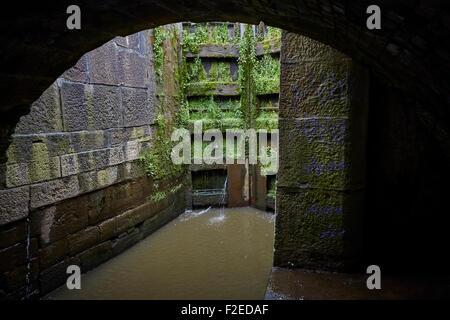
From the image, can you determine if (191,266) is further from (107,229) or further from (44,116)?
(44,116)

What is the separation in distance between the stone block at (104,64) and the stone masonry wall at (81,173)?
0.01m

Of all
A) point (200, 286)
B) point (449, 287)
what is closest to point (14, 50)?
point (200, 286)

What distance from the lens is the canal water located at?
385 centimetres

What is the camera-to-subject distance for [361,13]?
122cm

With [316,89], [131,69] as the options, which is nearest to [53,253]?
[131,69]

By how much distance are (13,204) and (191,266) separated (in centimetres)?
236

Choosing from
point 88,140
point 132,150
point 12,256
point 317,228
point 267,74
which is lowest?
point 12,256

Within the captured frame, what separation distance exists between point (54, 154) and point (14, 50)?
199 cm

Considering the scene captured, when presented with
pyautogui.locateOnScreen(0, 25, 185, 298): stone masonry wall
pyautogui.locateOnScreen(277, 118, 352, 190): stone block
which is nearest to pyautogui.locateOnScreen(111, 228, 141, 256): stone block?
pyautogui.locateOnScreen(0, 25, 185, 298): stone masonry wall

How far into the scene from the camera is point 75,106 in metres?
3.96

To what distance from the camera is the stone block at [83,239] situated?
13.2ft

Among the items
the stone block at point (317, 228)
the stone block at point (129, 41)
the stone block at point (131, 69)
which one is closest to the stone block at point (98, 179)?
the stone block at point (131, 69)

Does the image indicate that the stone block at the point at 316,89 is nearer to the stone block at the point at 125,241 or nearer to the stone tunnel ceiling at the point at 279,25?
the stone tunnel ceiling at the point at 279,25

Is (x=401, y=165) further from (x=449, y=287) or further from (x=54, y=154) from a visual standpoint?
(x=54, y=154)
